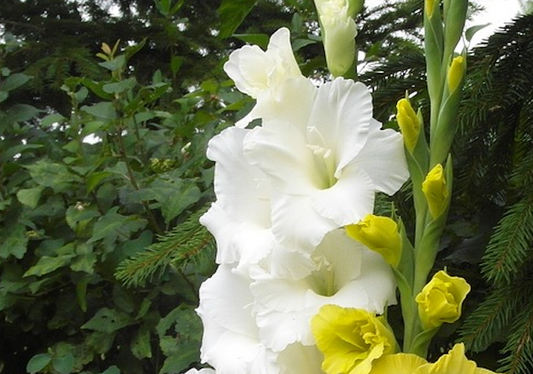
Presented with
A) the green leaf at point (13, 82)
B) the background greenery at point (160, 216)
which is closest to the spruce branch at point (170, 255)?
the background greenery at point (160, 216)

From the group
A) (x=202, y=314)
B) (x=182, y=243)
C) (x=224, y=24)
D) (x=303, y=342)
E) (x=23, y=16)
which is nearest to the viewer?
(x=303, y=342)

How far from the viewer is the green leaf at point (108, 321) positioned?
1108mm

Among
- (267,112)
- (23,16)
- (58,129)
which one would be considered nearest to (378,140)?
(267,112)

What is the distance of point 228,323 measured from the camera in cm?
58

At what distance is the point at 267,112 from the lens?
1.79 ft

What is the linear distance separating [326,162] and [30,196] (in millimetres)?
766

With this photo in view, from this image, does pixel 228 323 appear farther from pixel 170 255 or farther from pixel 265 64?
pixel 170 255

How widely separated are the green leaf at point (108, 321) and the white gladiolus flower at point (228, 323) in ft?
1.77

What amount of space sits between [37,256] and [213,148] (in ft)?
2.45

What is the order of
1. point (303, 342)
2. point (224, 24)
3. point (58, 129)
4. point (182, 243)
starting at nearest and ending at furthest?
point (303, 342), point (182, 243), point (224, 24), point (58, 129)

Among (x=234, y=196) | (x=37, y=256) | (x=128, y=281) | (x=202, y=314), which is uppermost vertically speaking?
(x=234, y=196)

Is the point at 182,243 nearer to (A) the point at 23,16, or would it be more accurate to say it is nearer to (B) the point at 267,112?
(B) the point at 267,112

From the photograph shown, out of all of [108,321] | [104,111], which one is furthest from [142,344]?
[104,111]

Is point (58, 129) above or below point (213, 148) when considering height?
below
